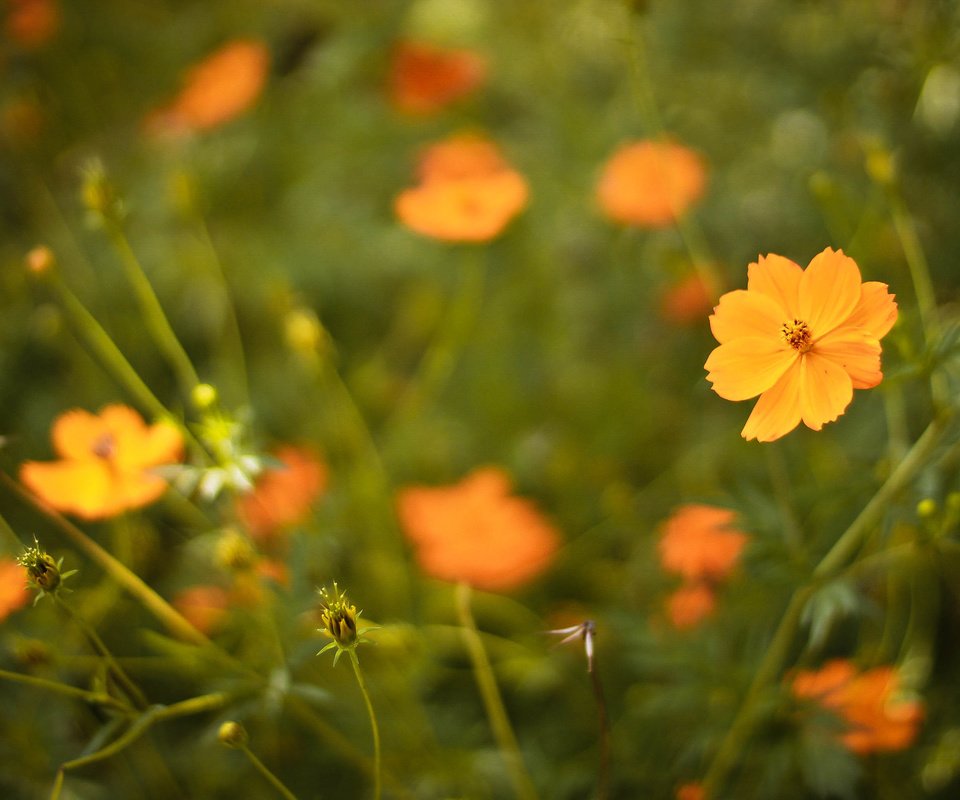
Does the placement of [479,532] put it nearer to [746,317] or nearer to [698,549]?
[698,549]

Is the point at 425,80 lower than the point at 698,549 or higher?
higher

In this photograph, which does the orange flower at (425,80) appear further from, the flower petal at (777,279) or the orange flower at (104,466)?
the flower petal at (777,279)

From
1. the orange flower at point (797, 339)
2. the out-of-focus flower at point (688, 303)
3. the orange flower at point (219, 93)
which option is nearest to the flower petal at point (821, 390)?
A: the orange flower at point (797, 339)

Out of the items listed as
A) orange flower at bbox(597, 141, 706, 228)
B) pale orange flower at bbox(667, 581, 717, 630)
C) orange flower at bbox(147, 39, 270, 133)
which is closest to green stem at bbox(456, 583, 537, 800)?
pale orange flower at bbox(667, 581, 717, 630)

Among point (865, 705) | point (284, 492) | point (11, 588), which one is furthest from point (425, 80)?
point (865, 705)

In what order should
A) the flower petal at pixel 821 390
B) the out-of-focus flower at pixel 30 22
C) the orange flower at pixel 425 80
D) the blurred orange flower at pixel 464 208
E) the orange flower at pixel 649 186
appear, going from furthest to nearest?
the orange flower at pixel 425 80 → the out-of-focus flower at pixel 30 22 → the orange flower at pixel 649 186 → the blurred orange flower at pixel 464 208 → the flower petal at pixel 821 390

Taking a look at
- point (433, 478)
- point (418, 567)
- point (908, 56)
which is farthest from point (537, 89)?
point (418, 567)

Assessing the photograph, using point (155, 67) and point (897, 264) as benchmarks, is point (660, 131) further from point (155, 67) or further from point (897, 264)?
point (155, 67)
